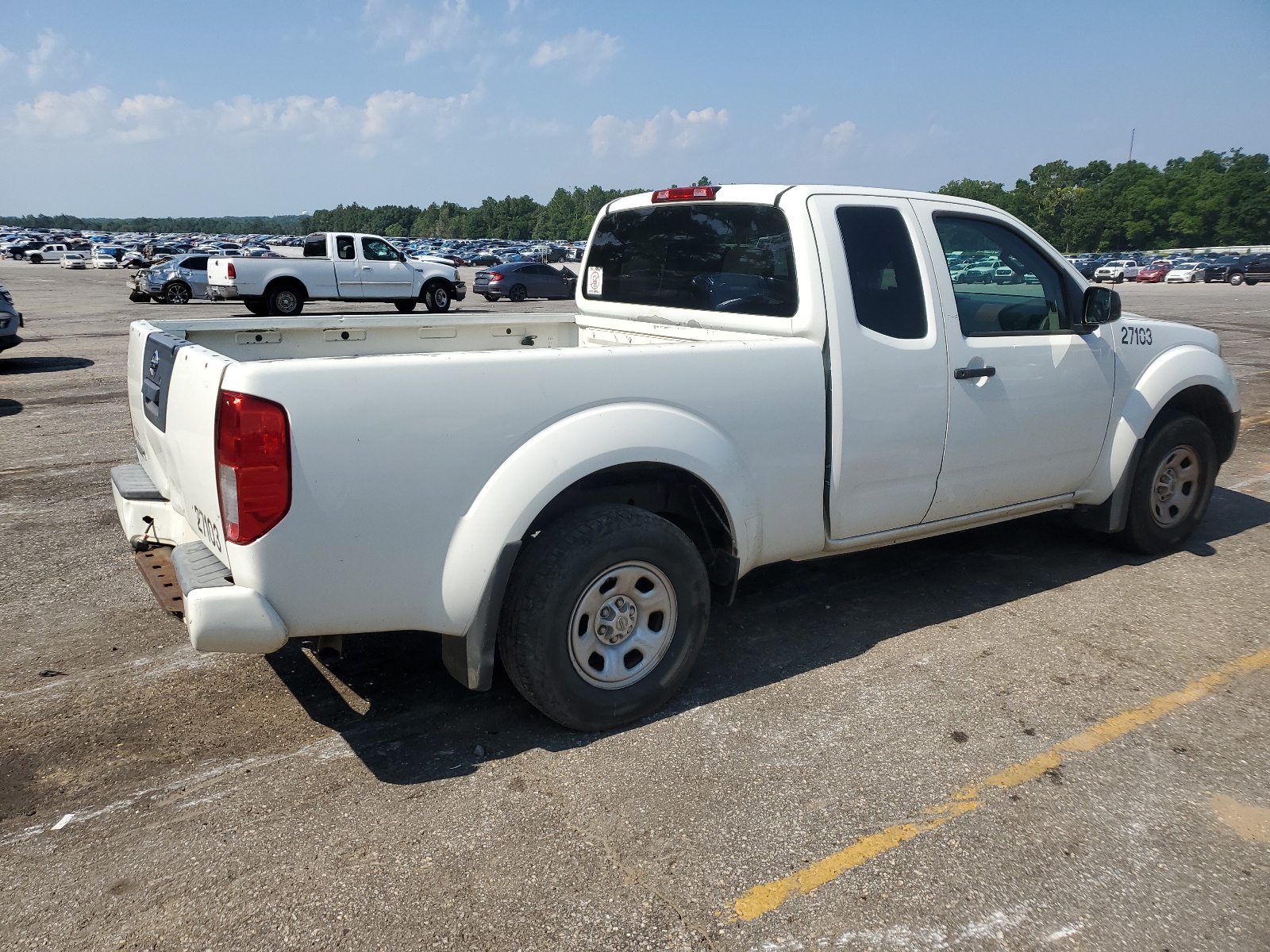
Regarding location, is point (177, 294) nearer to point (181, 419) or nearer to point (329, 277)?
point (329, 277)

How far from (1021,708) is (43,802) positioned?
11.1 feet

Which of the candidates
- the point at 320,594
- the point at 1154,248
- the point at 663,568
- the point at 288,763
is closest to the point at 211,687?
the point at 288,763

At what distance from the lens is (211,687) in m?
3.75

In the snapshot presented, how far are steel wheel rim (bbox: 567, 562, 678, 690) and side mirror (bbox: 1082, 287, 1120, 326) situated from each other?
2.64 metres

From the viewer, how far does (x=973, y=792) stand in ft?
10.1

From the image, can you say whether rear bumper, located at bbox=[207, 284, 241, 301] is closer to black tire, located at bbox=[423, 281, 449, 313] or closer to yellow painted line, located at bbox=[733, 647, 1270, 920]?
black tire, located at bbox=[423, 281, 449, 313]

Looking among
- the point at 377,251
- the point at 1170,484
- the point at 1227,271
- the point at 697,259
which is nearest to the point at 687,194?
the point at 697,259

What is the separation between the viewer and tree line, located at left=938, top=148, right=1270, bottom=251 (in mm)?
114250

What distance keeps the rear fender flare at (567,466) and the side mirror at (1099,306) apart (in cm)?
221

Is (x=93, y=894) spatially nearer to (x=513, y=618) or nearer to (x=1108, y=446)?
(x=513, y=618)

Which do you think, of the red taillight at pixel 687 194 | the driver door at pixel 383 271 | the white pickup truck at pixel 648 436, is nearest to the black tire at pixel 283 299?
the driver door at pixel 383 271

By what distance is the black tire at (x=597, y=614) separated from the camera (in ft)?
10.4

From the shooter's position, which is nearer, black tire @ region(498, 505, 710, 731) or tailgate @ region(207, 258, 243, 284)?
black tire @ region(498, 505, 710, 731)

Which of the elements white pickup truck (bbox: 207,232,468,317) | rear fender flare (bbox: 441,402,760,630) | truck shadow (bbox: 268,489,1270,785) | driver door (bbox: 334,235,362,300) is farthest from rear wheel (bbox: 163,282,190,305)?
rear fender flare (bbox: 441,402,760,630)
